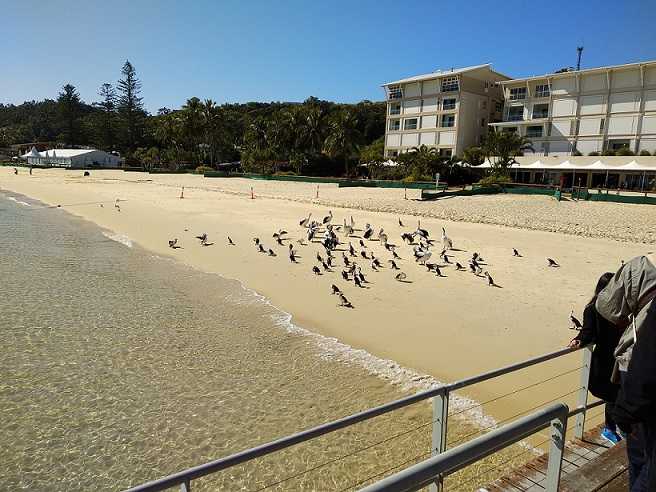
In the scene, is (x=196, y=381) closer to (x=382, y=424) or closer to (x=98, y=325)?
(x=382, y=424)

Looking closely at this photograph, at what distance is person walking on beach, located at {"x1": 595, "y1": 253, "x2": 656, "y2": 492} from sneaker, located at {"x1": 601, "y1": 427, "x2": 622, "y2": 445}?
1.29m

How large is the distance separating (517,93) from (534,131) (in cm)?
598

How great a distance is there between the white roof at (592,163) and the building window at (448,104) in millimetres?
16202

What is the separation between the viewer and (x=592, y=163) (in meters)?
43.6

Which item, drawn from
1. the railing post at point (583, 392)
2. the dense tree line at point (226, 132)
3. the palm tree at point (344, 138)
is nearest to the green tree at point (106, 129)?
the dense tree line at point (226, 132)

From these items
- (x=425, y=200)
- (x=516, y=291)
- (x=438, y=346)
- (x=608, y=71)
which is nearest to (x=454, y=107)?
(x=608, y=71)

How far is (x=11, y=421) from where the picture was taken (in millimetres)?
→ 6695

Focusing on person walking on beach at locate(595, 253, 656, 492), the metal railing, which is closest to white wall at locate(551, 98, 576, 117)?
the metal railing

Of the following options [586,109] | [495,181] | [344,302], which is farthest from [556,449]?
Result: [586,109]

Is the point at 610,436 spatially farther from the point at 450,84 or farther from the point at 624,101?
the point at 450,84

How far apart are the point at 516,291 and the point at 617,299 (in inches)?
387

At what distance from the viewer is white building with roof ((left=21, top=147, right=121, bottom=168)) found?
8725 cm

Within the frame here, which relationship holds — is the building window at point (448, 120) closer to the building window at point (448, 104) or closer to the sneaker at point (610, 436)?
the building window at point (448, 104)

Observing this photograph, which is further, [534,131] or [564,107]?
[534,131]
